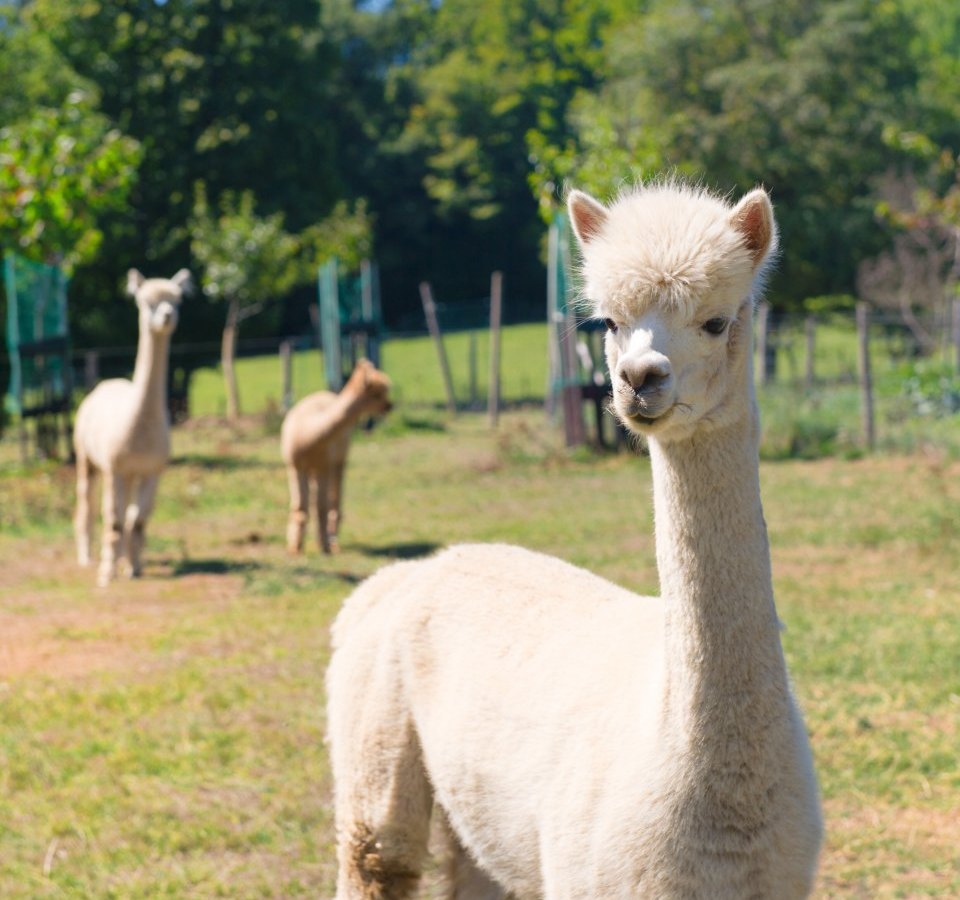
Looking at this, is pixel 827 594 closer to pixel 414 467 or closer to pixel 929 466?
pixel 929 466

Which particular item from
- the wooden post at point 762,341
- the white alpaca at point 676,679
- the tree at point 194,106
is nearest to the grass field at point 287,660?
the white alpaca at point 676,679

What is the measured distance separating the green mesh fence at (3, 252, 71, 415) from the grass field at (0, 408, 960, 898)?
1.62 m

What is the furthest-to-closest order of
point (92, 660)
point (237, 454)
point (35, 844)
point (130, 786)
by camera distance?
point (237, 454) < point (92, 660) < point (130, 786) < point (35, 844)

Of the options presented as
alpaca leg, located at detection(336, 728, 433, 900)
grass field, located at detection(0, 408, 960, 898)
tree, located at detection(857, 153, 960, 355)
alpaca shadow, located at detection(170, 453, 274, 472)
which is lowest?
grass field, located at detection(0, 408, 960, 898)

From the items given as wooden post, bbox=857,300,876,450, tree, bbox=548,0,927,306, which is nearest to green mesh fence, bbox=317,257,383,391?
wooden post, bbox=857,300,876,450

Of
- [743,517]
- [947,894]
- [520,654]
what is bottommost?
[947,894]

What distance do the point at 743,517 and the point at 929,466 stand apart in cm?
1182

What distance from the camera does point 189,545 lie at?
38.2 ft

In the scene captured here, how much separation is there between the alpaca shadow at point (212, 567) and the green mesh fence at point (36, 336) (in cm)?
570

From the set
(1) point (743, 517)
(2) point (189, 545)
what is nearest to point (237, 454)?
(2) point (189, 545)

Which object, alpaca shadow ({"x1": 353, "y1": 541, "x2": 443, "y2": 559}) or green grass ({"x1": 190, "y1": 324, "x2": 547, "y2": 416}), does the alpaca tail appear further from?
green grass ({"x1": 190, "y1": 324, "x2": 547, "y2": 416})

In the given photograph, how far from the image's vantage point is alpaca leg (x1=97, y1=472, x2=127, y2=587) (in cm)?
1025

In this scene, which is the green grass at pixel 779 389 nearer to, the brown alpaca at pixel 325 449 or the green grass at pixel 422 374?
the green grass at pixel 422 374

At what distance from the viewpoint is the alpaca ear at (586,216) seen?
2869mm
